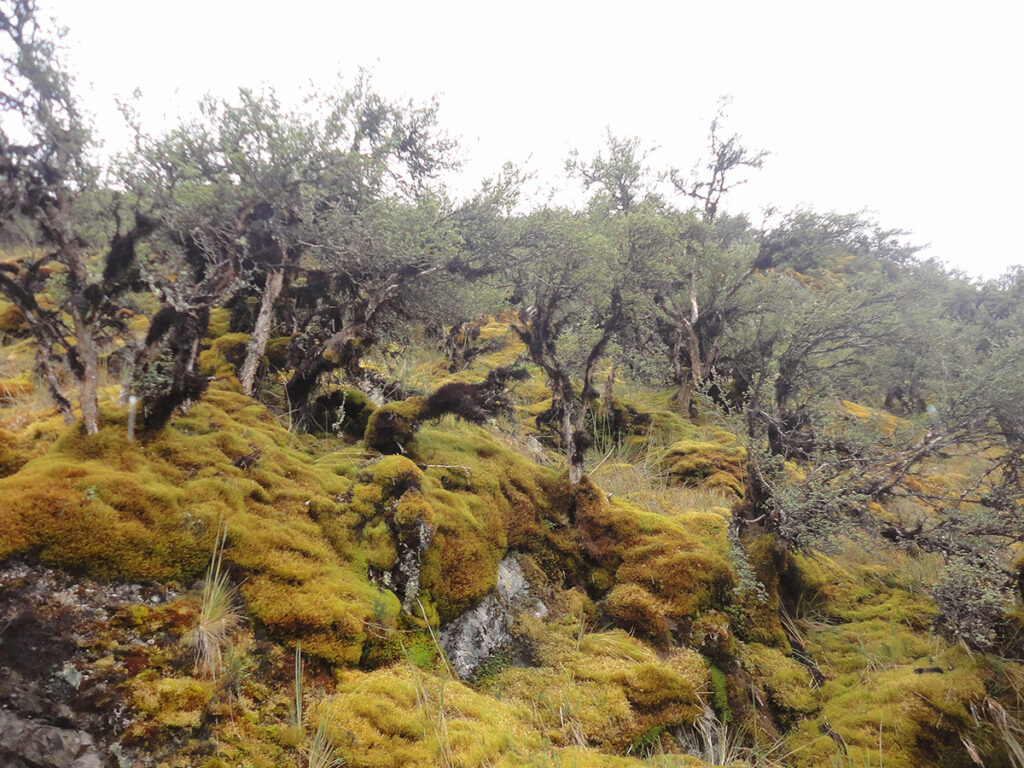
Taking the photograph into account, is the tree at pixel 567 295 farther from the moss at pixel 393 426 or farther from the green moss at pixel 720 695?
the green moss at pixel 720 695

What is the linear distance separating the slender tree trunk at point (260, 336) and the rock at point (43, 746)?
15.7 ft

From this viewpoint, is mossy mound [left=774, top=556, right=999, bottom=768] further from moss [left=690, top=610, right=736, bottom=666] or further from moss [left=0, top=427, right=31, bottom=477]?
moss [left=0, top=427, right=31, bottom=477]

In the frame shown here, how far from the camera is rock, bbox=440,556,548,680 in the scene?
3.93 metres

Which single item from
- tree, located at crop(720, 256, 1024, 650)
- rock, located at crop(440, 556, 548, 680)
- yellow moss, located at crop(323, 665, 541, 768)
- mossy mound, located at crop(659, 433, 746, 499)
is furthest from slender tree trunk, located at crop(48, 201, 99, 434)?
mossy mound, located at crop(659, 433, 746, 499)

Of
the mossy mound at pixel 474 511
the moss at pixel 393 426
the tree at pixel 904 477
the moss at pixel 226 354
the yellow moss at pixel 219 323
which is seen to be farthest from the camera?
the yellow moss at pixel 219 323

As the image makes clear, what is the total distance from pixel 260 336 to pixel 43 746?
5.61 m

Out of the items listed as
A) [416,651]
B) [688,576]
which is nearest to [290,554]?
[416,651]

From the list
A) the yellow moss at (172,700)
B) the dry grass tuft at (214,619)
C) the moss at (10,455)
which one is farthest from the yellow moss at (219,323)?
the yellow moss at (172,700)

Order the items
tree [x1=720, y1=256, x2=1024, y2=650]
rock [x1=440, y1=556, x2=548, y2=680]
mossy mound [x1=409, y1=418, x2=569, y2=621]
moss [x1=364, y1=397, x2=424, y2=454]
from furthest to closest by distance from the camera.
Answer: moss [x1=364, y1=397, x2=424, y2=454] → tree [x1=720, y1=256, x2=1024, y2=650] → mossy mound [x1=409, y1=418, x2=569, y2=621] → rock [x1=440, y1=556, x2=548, y2=680]

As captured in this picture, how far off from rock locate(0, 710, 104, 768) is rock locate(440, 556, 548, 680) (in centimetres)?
238

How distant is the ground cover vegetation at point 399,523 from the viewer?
2.68 metres

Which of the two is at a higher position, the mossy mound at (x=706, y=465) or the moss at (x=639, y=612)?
the mossy mound at (x=706, y=465)

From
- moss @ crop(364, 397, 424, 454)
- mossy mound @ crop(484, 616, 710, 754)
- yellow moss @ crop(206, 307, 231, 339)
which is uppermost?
yellow moss @ crop(206, 307, 231, 339)

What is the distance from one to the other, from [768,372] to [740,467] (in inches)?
101
